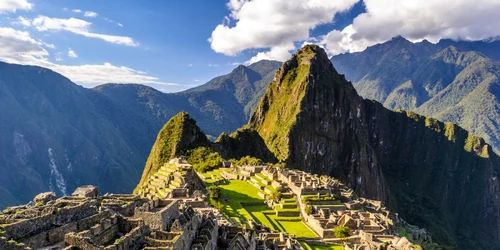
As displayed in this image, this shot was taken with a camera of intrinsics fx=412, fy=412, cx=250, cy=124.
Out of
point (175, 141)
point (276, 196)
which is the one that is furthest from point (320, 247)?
point (175, 141)

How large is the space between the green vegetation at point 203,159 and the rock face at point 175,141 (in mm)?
3670

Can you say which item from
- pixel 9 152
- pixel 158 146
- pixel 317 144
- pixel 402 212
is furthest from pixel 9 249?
pixel 9 152

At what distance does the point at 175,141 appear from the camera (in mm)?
104750

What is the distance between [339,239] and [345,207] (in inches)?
571

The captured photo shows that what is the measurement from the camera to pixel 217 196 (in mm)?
52344

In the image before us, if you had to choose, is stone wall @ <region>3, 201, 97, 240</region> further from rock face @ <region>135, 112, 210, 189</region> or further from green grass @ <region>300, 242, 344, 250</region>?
rock face @ <region>135, 112, 210, 189</region>

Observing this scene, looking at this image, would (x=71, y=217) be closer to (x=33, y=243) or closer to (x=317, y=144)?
(x=33, y=243)

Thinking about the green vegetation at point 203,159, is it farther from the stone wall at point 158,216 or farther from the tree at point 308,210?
the stone wall at point 158,216

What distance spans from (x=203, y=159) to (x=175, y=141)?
1358cm

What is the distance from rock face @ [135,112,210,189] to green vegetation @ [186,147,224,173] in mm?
3670

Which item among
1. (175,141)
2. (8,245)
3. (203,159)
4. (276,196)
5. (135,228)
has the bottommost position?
(276,196)

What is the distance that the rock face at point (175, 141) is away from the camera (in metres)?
102

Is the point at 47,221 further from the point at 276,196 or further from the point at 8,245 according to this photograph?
the point at 276,196

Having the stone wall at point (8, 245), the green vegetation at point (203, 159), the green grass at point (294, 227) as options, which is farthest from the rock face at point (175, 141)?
the stone wall at point (8, 245)
